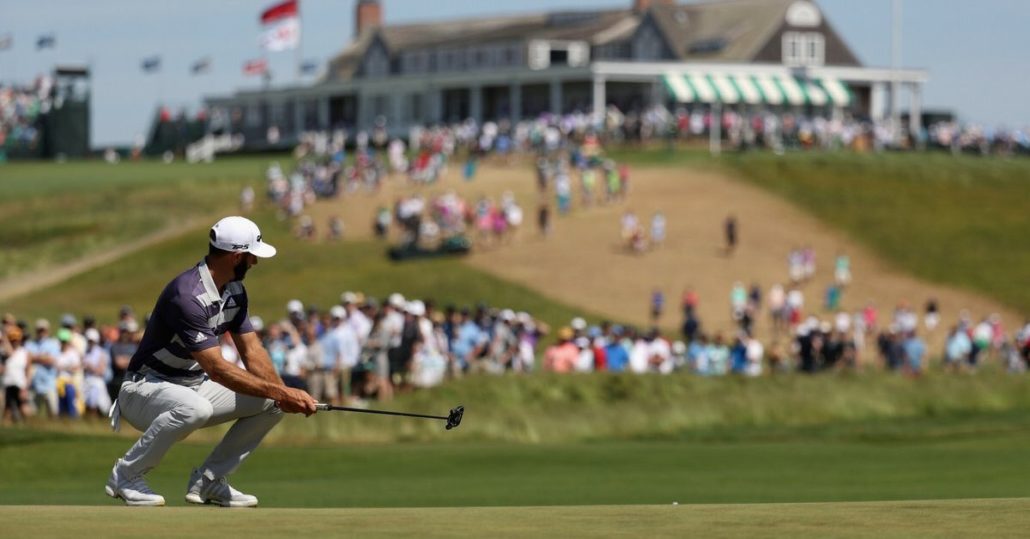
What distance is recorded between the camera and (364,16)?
11694cm

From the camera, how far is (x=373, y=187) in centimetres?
6019

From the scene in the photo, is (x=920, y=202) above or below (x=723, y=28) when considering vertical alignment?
below

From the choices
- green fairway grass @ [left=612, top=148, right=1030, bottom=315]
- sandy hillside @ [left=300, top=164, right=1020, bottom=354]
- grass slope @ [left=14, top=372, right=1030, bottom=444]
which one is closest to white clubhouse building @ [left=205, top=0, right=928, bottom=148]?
green fairway grass @ [left=612, top=148, right=1030, bottom=315]

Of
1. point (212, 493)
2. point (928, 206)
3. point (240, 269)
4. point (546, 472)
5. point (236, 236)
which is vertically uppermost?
point (236, 236)

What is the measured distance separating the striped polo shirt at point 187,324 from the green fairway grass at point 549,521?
0.75 m

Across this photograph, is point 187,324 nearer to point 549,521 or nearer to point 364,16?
point 549,521

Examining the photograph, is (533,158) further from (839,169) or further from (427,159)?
(839,169)

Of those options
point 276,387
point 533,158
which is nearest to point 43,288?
point 533,158

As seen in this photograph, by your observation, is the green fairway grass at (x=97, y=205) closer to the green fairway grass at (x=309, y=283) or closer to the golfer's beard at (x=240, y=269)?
the green fairway grass at (x=309, y=283)

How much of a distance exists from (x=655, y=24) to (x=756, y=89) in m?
8.55

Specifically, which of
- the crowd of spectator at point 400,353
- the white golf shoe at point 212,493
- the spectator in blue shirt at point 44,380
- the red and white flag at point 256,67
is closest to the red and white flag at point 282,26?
the red and white flag at point 256,67

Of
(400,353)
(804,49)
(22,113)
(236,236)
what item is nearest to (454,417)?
(236,236)

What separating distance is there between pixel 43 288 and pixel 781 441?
3468 cm

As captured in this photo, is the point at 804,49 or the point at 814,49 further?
the point at 814,49
